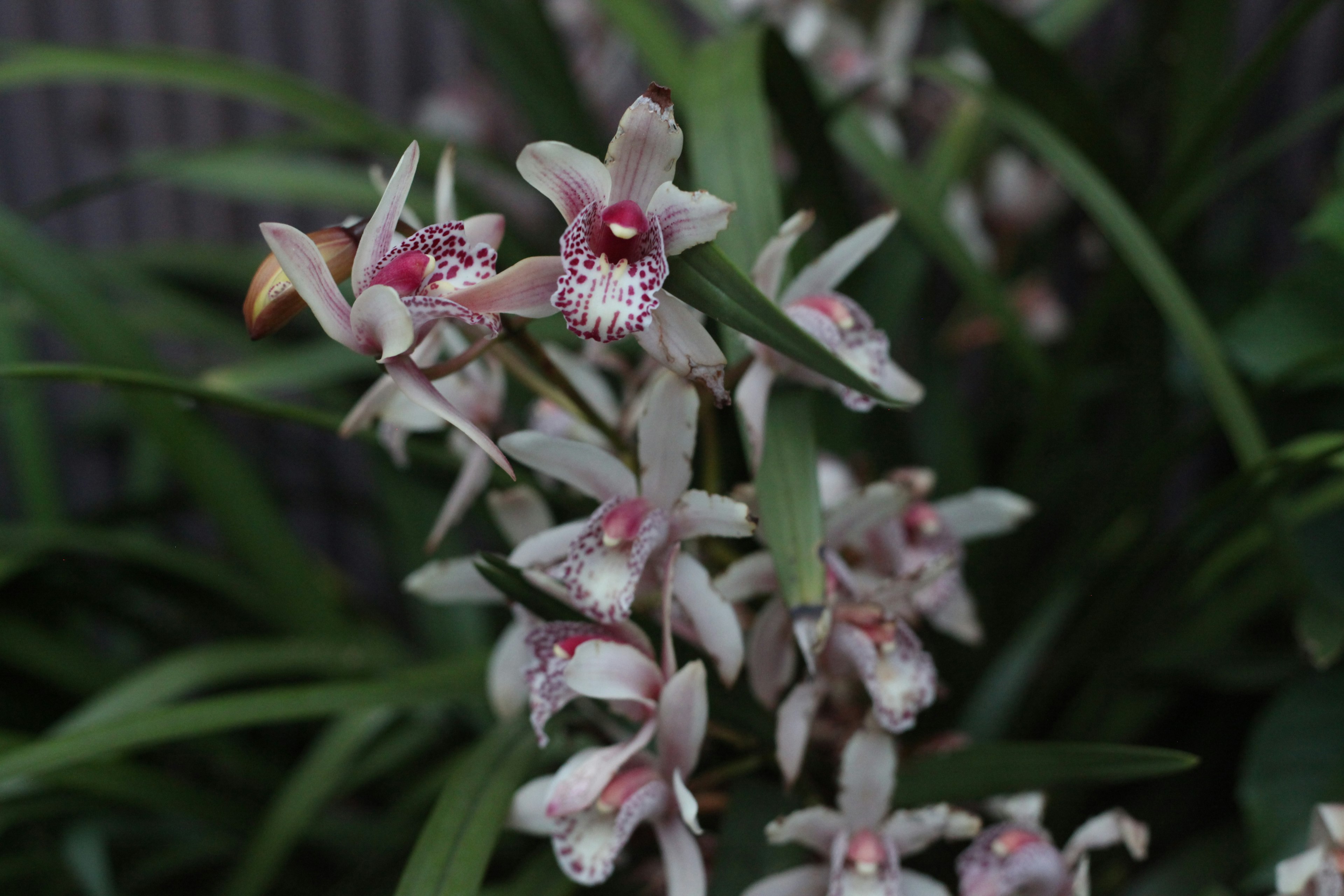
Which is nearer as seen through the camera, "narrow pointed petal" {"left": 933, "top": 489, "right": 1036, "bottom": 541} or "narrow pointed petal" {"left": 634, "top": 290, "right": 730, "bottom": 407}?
"narrow pointed petal" {"left": 634, "top": 290, "right": 730, "bottom": 407}

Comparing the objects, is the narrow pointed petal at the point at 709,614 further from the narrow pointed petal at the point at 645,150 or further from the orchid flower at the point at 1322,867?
the orchid flower at the point at 1322,867

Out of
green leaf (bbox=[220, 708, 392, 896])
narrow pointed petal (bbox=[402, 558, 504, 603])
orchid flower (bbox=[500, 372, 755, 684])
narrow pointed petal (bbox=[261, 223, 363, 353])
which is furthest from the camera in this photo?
green leaf (bbox=[220, 708, 392, 896])

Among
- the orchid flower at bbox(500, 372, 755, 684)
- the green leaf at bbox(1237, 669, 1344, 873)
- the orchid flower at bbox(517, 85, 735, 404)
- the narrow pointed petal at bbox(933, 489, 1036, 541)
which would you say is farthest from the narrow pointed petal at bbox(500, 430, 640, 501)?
the green leaf at bbox(1237, 669, 1344, 873)

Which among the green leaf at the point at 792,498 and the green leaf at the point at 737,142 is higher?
the green leaf at the point at 737,142

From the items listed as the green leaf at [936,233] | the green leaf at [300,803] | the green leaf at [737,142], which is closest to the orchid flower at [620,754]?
the green leaf at [737,142]

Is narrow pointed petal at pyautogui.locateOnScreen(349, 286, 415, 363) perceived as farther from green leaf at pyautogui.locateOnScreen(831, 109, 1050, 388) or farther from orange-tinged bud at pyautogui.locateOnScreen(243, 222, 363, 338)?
green leaf at pyautogui.locateOnScreen(831, 109, 1050, 388)

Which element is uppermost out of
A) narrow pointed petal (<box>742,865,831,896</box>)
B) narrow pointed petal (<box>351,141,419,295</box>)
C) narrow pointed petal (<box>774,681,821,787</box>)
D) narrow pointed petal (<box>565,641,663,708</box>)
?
narrow pointed petal (<box>351,141,419,295</box>)

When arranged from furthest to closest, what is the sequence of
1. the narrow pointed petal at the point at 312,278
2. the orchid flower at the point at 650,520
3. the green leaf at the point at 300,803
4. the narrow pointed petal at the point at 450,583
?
1. the green leaf at the point at 300,803
2. the narrow pointed petal at the point at 450,583
3. the orchid flower at the point at 650,520
4. the narrow pointed petal at the point at 312,278

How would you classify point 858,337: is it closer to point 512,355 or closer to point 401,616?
point 512,355
